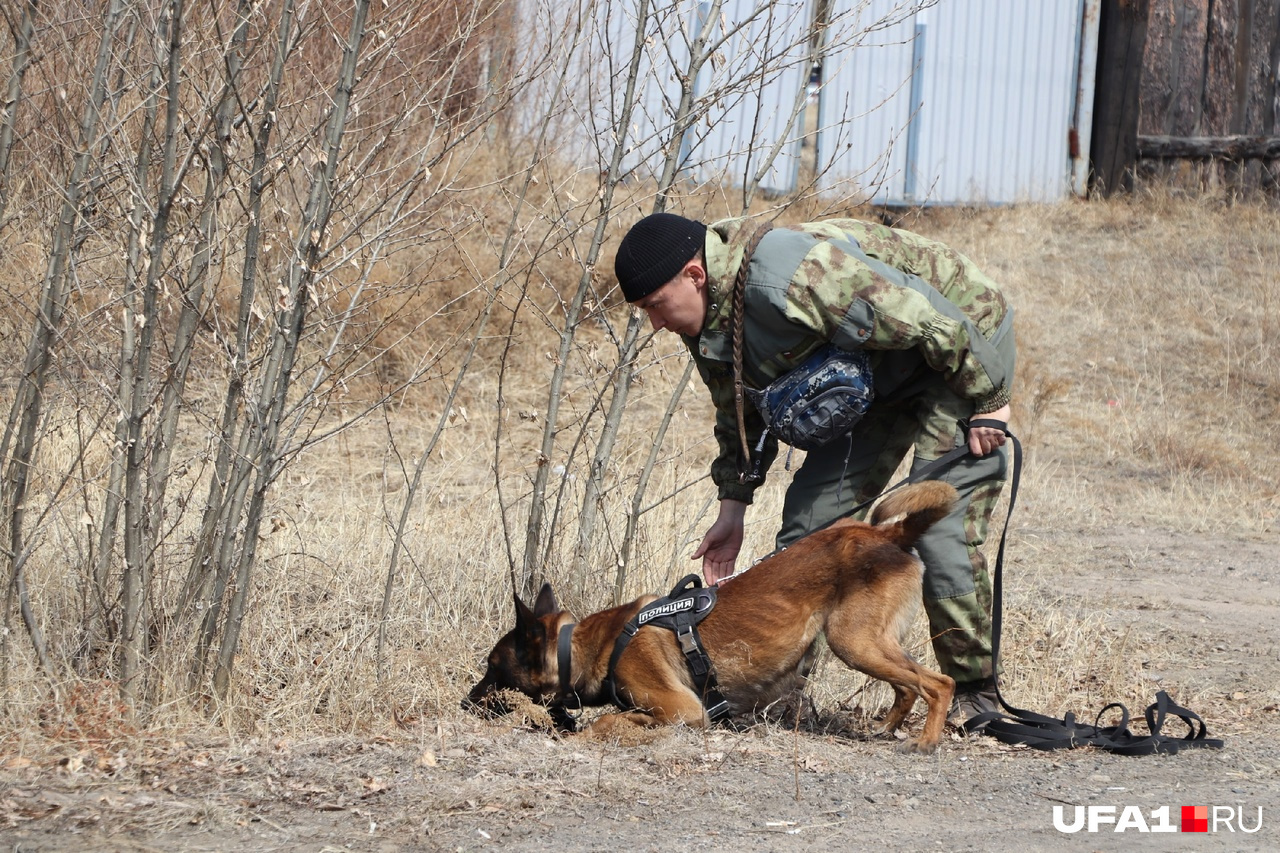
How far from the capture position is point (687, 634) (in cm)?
442

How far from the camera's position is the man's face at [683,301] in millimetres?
4027

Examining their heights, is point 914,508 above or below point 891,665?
above

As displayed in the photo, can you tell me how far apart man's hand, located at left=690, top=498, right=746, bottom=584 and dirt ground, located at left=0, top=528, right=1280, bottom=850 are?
2.01 ft

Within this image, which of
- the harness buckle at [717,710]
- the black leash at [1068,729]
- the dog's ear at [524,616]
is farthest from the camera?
the harness buckle at [717,710]

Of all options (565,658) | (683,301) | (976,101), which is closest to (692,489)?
(565,658)

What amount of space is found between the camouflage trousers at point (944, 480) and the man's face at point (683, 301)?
775 mm

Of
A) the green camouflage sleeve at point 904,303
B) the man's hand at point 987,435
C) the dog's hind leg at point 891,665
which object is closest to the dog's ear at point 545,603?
the dog's hind leg at point 891,665

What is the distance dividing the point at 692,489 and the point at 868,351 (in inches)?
151

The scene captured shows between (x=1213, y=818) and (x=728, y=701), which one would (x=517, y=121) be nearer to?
(x=728, y=701)

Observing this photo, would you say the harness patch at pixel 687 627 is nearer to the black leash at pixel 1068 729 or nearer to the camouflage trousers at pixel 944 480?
the camouflage trousers at pixel 944 480

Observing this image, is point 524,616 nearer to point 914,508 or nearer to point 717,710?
point 717,710

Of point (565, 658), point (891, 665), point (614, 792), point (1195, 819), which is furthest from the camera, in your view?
point (565, 658)

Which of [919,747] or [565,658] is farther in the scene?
[565,658]

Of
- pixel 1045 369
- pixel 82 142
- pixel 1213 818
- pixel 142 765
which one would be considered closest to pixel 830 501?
pixel 1213 818
